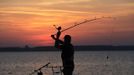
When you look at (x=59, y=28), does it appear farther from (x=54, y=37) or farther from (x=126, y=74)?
(x=126, y=74)

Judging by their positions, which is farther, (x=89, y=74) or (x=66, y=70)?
(x=89, y=74)

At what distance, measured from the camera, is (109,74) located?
204 feet

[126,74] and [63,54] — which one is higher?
[63,54]

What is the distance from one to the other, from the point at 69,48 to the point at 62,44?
0.82ft

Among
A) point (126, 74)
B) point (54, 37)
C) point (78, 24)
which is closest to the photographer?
point (54, 37)

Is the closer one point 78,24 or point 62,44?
point 62,44

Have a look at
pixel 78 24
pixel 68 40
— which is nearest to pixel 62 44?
pixel 68 40

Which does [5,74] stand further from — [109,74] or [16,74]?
[109,74]

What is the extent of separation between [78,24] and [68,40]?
2.18 m

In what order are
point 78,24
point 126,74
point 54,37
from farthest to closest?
point 126,74, point 78,24, point 54,37

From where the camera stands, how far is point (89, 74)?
2405 inches

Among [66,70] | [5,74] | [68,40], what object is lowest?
A: [5,74]

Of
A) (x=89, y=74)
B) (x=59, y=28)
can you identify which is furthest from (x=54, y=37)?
(x=89, y=74)

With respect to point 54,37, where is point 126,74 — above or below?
below
